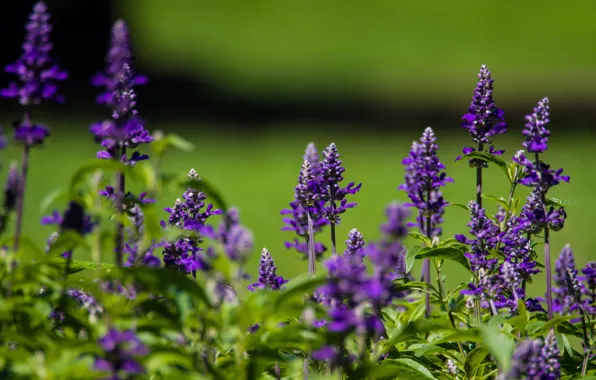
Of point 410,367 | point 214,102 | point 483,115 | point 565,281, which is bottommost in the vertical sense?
point 410,367

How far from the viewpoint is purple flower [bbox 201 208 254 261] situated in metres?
1.86

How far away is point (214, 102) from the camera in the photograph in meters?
19.4

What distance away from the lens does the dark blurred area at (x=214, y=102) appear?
1781 centimetres

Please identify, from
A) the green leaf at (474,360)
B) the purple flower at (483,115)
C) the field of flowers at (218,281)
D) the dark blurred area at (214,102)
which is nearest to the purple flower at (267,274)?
the field of flowers at (218,281)

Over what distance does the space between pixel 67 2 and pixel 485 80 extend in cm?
1601

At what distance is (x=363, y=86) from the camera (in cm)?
2077

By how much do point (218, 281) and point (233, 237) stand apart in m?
0.16

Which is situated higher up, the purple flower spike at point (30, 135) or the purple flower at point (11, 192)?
the purple flower spike at point (30, 135)

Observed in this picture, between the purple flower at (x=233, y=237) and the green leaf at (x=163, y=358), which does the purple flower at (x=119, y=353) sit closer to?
the green leaf at (x=163, y=358)

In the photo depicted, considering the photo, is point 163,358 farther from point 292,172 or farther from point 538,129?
point 292,172

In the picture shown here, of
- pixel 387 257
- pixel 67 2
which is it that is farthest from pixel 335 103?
pixel 387 257

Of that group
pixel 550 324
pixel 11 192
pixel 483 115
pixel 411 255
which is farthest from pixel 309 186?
pixel 11 192

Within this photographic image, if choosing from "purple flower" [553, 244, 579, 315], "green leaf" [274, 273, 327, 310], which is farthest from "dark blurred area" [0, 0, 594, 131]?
"green leaf" [274, 273, 327, 310]

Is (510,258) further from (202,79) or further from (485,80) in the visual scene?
(202,79)
